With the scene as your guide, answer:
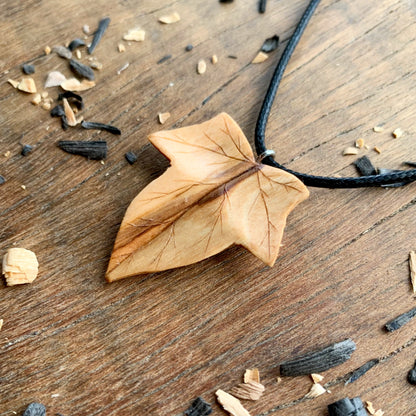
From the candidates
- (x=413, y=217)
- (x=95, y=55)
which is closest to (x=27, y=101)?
(x=95, y=55)

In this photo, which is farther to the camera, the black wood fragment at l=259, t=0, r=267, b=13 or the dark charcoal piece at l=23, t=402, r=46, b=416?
the black wood fragment at l=259, t=0, r=267, b=13

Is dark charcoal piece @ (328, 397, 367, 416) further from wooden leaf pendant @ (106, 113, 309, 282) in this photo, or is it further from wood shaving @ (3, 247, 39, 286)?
wood shaving @ (3, 247, 39, 286)

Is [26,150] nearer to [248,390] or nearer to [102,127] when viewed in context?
[102,127]

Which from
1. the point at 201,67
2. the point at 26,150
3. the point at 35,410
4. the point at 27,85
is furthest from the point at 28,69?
the point at 35,410

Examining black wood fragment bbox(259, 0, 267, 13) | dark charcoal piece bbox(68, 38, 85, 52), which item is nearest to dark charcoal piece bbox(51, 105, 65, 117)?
dark charcoal piece bbox(68, 38, 85, 52)

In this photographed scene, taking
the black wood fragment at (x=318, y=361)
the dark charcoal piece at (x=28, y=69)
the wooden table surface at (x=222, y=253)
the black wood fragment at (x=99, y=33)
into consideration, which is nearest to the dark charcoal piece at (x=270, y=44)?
the wooden table surface at (x=222, y=253)

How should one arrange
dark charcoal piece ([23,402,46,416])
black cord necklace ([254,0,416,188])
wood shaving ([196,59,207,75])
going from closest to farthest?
dark charcoal piece ([23,402,46,416]) → black cord necklace ([254,0,416,188]) → wood shaving ([196,59,207,75])
